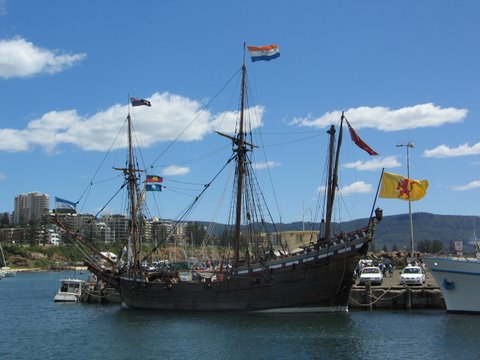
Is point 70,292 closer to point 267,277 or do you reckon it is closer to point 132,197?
point 132,197

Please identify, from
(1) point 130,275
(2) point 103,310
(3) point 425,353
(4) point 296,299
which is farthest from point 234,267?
(3) point 425,353

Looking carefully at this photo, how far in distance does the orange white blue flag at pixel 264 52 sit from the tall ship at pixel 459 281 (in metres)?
19.4

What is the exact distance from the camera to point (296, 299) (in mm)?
42406

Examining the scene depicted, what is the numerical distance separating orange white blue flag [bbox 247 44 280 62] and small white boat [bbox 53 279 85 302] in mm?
32224

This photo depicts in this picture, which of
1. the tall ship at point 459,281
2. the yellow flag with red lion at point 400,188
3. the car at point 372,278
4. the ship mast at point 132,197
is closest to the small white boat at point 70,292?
the ship mast at point 132,197

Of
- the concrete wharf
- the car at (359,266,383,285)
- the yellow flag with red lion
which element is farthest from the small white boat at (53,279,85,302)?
the yellow flag with red lion

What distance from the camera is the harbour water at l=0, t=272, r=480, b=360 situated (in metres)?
29.2

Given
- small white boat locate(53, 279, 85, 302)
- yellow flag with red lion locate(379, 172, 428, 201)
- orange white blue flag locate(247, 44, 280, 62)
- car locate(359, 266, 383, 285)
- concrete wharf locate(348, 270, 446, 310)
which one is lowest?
small white boat locate(53, 279, 85, 302)

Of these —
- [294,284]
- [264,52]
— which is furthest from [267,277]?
[264,52]

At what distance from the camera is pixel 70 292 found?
205ft

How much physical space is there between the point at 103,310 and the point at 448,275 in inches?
1177

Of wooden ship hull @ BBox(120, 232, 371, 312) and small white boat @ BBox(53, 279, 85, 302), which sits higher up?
wooden ship hull @ BBox(120, 232, 371, 312)

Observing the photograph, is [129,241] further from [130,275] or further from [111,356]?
[111,356]

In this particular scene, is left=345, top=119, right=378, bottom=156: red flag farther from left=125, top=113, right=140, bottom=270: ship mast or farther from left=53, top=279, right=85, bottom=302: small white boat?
left=53, top=279, right=85, bottom=302: small white boat
